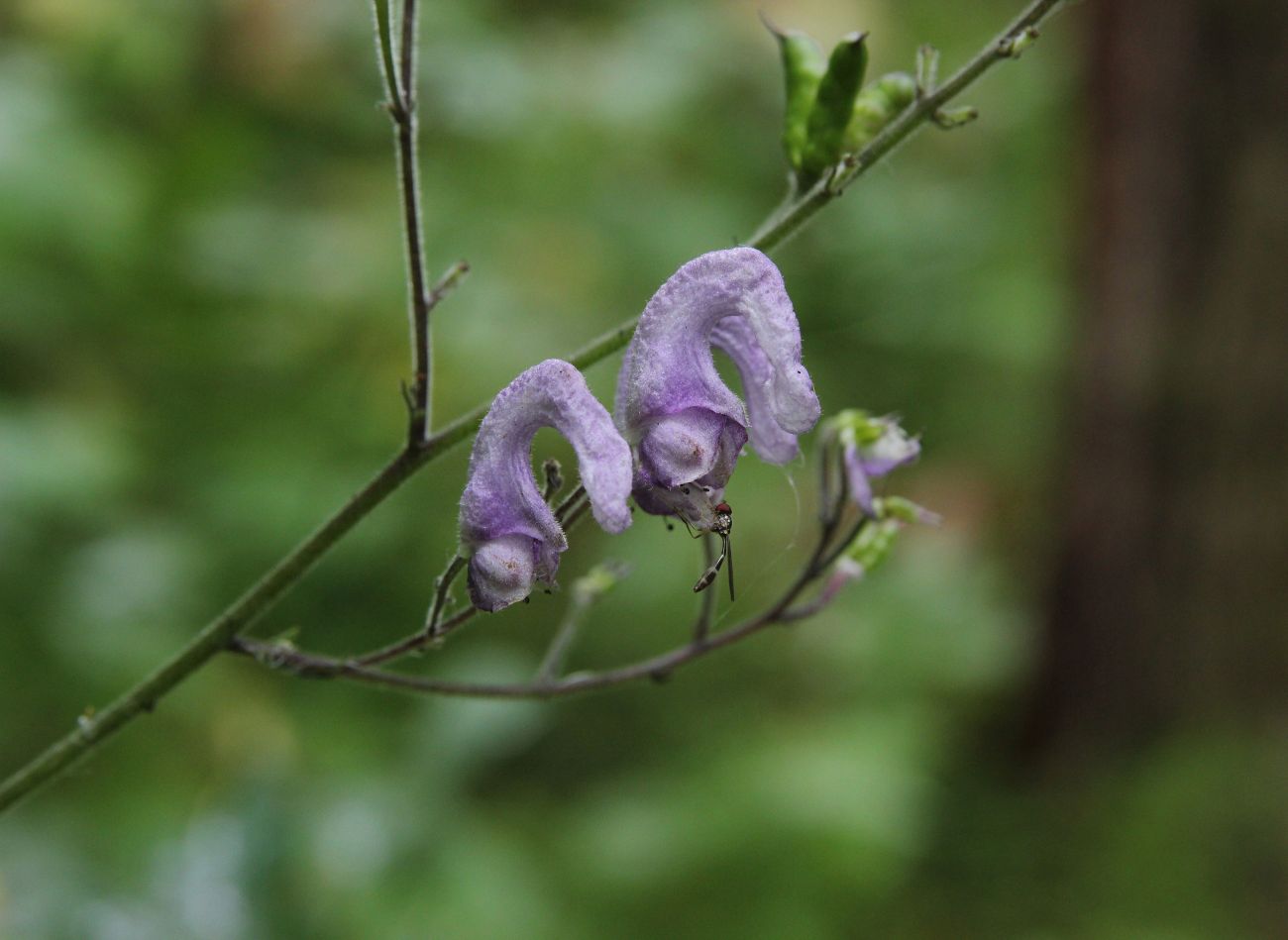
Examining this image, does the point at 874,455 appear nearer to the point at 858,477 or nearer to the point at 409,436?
the point at 858,477

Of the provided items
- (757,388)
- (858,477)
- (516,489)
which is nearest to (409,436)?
(516,489)

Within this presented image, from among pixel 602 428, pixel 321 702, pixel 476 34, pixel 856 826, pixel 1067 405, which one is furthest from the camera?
pixel 1067 405

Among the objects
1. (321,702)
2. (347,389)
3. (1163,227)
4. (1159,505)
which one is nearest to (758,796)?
(321,702)

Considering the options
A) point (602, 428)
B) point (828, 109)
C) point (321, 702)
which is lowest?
point (602, 428)

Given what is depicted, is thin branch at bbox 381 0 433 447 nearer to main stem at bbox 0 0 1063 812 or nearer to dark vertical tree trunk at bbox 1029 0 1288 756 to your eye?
main stem at bbox 0 0 1063 812

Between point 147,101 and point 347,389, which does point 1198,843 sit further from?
point 147,101

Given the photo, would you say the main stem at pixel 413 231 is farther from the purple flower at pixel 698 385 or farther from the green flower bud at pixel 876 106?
the green flower bud at pixel 876 106

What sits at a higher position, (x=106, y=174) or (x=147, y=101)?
(x=147, y=101)

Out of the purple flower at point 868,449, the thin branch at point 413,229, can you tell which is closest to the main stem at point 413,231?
the thin branch at point 413,229
